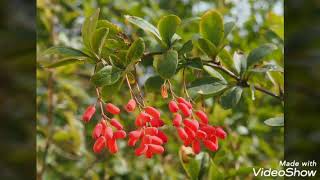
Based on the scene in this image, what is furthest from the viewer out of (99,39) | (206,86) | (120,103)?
(120,103)

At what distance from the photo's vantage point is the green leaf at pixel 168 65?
0.59 metres

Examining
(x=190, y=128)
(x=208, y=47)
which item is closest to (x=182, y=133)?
(x=190, y=128)

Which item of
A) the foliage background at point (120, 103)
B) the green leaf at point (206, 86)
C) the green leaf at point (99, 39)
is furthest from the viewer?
the foliage background at point (120, 103)

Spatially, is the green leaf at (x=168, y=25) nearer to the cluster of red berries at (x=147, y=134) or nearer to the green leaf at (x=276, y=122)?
the cluster of red berries at (x=147, y=134)

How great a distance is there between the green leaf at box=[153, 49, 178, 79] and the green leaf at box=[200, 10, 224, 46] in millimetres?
78

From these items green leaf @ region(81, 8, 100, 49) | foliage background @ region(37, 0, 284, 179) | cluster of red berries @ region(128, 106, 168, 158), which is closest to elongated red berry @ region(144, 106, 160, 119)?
cluster of red berries @ region(128, 106, 168, 158)

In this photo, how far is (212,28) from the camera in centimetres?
66

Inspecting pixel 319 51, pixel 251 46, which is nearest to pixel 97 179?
pixel 251 46

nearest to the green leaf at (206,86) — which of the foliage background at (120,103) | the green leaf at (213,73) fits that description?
the green leaf at (213,73)

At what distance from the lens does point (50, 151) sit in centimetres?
125

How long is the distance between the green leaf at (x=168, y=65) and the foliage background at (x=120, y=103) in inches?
19.0

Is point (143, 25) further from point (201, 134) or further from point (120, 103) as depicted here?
point (120, 103)

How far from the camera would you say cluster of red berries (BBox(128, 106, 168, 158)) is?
1.97ft

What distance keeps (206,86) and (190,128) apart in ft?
0.25
